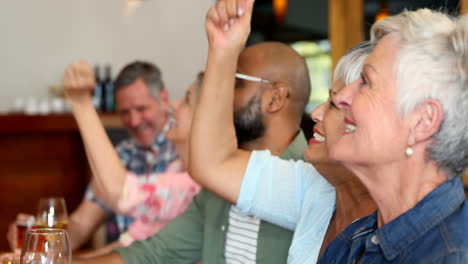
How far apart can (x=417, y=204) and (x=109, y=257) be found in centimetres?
106

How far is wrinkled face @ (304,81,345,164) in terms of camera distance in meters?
1.18

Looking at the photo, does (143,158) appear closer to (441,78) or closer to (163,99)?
(163,99)

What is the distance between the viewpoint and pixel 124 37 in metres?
4.81

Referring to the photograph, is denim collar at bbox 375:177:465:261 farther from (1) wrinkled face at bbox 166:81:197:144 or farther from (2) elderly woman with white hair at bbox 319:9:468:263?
(1) wrinkled face at bbox 166:81:197:144

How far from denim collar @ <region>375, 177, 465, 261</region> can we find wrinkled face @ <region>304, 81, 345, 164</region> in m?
0.29

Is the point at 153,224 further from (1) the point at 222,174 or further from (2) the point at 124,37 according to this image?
(2) the point at 124,37

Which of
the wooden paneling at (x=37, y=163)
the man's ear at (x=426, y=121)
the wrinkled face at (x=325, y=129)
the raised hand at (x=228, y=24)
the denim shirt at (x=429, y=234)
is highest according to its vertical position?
the raised hand at (x=228, y=24)

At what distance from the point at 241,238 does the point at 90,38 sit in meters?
3.65

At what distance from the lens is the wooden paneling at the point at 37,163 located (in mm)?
3838

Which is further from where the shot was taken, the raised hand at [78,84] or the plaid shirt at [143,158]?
the plaid shirt at [143,158]

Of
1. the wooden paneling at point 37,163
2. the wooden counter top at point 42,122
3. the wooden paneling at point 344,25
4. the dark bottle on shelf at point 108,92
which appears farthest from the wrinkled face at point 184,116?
the wooden paneling at point 344,25

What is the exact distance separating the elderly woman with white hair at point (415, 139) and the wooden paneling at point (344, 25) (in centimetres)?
380

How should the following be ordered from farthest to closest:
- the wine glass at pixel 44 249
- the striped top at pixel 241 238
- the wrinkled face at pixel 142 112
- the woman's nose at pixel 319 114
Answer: the wrinkled face at pixel 142 112 < the striped top at pixel 241 238 < the woman's nose at pixel 319 114 < the wine glass at pixel 44 249

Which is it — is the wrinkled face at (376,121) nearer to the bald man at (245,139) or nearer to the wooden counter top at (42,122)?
the bald man at (245,139)
